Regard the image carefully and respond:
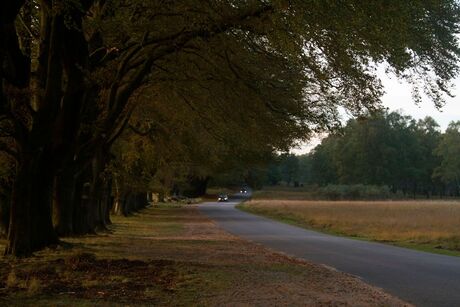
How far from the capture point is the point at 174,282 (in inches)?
449

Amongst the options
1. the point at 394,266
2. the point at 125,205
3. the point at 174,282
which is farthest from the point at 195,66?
the point at 125,205

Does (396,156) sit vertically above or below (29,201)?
above

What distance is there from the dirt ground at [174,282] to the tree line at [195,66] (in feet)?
8.48

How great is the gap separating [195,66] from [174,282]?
653cm

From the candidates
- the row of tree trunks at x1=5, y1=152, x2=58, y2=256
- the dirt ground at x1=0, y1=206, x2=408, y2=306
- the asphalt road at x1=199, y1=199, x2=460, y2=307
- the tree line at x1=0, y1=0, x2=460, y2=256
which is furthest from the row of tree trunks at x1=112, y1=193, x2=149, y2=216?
the dirt ground at x1=0, y1=206, x2=408, y2=306

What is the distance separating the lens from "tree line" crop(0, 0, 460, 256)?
9.98m

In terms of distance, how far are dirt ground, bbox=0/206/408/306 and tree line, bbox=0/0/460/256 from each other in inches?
102

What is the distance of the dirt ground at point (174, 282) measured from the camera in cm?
957

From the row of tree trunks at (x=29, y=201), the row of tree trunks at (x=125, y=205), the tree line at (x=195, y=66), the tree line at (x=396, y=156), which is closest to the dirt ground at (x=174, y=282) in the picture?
the row of tree trunks at (x=29, y=201)

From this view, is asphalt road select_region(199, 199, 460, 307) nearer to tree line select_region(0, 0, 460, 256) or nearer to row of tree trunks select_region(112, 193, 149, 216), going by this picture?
tree line select_region(0, 0, 460, 256)

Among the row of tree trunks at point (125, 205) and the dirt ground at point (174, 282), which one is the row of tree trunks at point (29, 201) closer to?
the dirt ground at point (174, 282)

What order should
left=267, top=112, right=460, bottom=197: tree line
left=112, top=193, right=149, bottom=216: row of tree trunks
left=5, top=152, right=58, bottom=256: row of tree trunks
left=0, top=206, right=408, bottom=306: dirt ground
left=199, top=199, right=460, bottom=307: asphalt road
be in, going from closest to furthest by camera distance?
left=0, top=206, right=408, bottom=306: dirt ground → left=199, top=199, right=460, bottom=307: asphalt road → left=5, top=152, right=58, bottom=256: row of tree trunks → left=112, top=193, right=149, bottom=216: row of tree trunks → left=267, top=112, right=460, bottom=197: tree line

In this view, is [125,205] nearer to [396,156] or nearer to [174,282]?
[174,282]

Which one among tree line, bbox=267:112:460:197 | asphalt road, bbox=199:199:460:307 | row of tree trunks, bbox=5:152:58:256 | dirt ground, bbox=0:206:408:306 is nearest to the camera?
dirt ground, bbox=0:206:408:306
